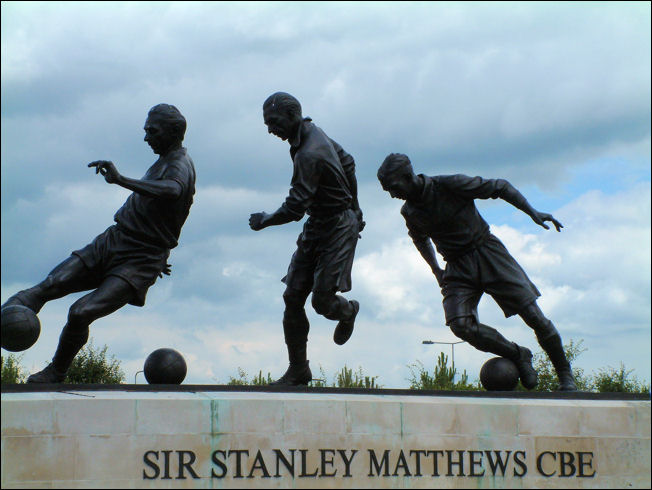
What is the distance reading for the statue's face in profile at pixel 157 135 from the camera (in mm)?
9055

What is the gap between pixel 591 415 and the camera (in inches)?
352

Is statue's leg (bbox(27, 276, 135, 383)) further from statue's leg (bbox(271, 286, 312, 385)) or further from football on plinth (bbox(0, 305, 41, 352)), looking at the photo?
statue's leg (bbox(271, 286, 312, 385))

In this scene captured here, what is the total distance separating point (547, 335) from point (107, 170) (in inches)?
180

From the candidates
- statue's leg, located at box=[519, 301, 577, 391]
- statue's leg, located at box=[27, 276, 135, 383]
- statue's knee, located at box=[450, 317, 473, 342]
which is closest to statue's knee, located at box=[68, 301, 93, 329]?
statue's leg, located at box=[27, 276, 135, 383]

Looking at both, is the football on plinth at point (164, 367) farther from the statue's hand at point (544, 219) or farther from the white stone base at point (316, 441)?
the statue's hand at point (544, 219)

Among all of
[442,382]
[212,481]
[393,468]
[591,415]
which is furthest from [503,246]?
[442,382]

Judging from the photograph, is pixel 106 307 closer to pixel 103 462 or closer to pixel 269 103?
pixel 103 462

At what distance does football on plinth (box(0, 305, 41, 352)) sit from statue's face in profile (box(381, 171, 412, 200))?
3505 mm

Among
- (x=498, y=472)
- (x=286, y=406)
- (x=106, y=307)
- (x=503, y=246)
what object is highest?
(x=503, y=246)

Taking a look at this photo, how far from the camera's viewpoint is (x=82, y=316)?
847 centimetres

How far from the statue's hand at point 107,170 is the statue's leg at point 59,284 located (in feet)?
3.06

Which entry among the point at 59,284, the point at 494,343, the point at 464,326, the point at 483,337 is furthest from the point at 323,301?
the point at 59,284

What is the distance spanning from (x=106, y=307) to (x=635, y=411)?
496 centimetres

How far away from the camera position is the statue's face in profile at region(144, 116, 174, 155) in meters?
9.05
